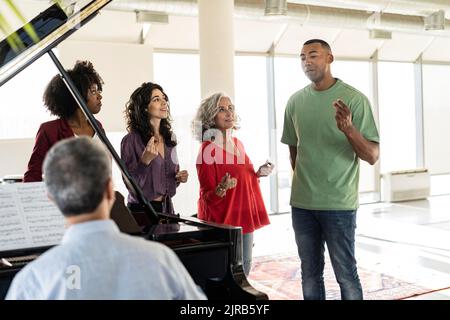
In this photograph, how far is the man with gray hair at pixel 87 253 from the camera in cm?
115

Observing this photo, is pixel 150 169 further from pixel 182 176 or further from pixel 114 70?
pixel 114 70

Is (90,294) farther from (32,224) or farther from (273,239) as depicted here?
(273,239)

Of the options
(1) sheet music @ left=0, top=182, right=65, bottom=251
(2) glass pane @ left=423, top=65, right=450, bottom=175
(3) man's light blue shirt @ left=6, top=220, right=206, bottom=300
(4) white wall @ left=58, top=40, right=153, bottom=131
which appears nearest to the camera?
(3) man's light blue shirt @ left=6, top=220, right=206, bottom=300

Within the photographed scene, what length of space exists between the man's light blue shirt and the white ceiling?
A: 214 inches

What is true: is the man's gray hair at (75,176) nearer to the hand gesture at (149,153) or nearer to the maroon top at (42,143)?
the maroon top at (42,143)

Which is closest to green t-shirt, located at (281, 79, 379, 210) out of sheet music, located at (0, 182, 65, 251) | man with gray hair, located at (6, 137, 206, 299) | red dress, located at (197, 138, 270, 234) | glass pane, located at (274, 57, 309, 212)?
red dress, located at (197, 138, 270, 234)

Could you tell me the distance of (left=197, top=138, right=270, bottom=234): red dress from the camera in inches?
127

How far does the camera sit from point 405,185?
10133 millimetres

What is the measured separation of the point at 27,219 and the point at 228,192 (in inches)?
55.0

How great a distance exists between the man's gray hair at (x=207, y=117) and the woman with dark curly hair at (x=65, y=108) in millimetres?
605

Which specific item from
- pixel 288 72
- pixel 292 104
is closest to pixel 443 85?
pixel 288 72

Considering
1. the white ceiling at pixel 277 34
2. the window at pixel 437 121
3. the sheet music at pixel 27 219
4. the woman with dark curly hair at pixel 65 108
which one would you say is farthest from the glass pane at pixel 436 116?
the sheet music at pixel 27 219

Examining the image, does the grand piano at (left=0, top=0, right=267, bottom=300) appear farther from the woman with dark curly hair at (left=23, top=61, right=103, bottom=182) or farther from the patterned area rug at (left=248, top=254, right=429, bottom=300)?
the patterned area rug at (left=248, top=254, right=429, bottom=300)

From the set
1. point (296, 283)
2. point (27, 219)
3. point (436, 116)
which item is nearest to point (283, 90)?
point (436, 116)
